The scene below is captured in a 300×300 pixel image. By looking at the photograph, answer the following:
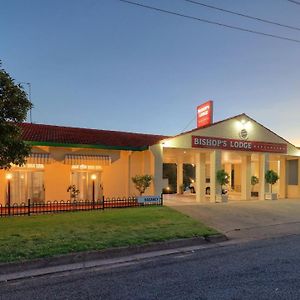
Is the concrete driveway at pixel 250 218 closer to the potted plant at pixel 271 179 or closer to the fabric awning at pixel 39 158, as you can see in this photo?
the potted plant at pixel 271 179

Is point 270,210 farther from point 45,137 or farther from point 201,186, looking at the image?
point 45,137

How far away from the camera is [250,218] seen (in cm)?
1689

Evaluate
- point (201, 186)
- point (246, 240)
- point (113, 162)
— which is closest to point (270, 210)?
point (201, 186)

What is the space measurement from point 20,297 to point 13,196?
47.1 ft

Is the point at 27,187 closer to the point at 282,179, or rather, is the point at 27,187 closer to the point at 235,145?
the point at 235,145

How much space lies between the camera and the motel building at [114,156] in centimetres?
2003

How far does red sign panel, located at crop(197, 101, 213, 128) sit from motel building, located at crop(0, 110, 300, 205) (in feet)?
11.2

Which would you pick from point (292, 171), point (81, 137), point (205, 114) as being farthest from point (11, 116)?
point (292, 171)

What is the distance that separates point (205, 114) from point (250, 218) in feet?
41.8

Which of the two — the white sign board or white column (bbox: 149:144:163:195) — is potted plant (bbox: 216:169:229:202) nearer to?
white column (bbox: 149:144:163:195)

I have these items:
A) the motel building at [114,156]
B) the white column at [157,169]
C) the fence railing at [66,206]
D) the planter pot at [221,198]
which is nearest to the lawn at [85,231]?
the fence railing at [66,206]

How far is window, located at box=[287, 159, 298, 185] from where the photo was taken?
28.1 m

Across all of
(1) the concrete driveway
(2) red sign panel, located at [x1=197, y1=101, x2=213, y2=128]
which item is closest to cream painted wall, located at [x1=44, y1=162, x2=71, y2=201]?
(1) the concrete driveway

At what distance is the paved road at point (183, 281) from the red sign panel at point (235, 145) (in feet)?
43.8
